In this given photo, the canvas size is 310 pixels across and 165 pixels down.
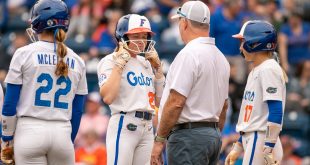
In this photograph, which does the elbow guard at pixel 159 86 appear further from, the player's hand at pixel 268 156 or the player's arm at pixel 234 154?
the player's hand at pixel 268 156

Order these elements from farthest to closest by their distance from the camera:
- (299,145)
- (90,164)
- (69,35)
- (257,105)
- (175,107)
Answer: (69,35)
(299,145)
(90,164)
(257,105)
(175,107)

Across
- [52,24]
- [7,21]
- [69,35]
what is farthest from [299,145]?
[52,24]

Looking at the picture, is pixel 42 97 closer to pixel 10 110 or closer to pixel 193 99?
pixel 10 110

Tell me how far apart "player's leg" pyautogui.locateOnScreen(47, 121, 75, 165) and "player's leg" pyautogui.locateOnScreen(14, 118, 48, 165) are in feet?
0.26

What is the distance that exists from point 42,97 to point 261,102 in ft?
6.81

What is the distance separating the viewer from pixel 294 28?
1694 cm

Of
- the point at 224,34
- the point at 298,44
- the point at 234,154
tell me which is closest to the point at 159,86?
the point at 234,154

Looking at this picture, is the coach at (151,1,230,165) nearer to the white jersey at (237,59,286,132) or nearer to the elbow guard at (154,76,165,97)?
the white jersey at (237,59,286,132)

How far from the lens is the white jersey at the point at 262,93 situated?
843 centimetres

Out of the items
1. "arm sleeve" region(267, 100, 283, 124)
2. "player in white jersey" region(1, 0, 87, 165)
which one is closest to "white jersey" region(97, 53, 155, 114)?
"player in white jersey" region(1, 0, 87, 165)

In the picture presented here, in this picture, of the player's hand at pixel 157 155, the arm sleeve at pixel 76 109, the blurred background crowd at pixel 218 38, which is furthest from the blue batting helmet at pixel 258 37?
the blurred background crowd at pixel 218 38

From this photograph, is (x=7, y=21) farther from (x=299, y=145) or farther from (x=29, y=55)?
(x=29, y=55)

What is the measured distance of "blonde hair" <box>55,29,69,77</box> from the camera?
8125mm

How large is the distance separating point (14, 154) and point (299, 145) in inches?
303
